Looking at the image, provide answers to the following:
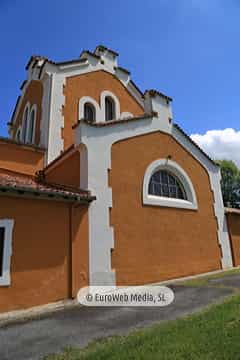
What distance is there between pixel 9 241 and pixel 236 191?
1345 inches

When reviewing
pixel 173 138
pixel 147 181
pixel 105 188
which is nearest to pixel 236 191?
pixel 173 138

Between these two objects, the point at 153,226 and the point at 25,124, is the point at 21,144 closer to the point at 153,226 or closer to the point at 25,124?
the point at 25,124

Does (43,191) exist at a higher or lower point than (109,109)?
lower

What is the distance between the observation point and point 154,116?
11.9 m

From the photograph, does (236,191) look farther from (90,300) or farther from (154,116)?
(90,300)

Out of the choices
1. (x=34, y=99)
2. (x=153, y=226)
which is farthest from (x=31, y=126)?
(x=153, y=226)

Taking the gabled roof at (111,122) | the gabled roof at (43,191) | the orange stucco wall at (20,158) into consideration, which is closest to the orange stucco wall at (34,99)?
the orange stucco wall at (20,158)

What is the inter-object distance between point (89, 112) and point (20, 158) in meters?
4.98

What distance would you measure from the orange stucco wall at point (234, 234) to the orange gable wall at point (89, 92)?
27.6ft

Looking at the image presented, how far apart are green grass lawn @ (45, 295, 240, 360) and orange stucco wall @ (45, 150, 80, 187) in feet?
17.8

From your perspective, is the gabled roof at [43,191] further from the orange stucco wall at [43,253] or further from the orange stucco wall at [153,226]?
the orange stucco wall at [153,226]

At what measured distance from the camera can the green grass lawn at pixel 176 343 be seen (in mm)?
3600

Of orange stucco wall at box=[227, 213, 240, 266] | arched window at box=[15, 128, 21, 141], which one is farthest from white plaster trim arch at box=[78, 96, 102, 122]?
orange stucco wall at box=[227, 213, 240, 266]

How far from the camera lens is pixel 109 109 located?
15.3m
